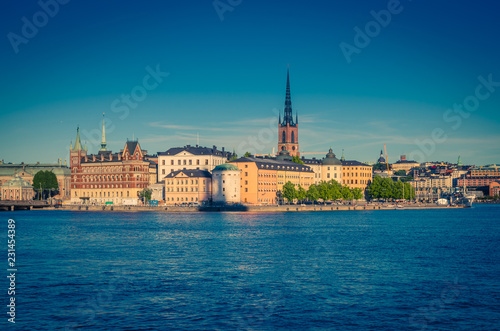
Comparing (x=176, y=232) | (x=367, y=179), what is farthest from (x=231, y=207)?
(x=367, y=179)

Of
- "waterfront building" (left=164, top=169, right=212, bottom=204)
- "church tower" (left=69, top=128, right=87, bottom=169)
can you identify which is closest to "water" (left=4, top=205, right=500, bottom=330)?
"waterfront building" (left=164, top=169, right=212, bottom=204)

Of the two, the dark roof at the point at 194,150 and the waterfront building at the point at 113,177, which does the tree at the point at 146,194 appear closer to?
the waterfront building at the point at 113,177

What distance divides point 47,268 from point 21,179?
129 metres

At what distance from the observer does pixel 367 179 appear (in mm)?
166750

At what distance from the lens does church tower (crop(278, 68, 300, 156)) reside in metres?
182

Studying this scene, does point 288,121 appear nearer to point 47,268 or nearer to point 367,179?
point 367,179

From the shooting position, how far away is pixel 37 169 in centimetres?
17538

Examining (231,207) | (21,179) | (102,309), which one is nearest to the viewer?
(102,309)

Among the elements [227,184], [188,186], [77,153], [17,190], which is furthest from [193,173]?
[17,190]

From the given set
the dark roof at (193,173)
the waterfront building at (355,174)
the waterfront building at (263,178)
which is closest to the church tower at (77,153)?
the dark roof at (193,173)

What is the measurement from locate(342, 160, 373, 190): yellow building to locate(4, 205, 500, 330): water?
115201 mm

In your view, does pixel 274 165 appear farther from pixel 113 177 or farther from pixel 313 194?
pixel 113 177

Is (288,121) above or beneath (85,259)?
above

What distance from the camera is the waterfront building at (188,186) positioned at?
396ft
